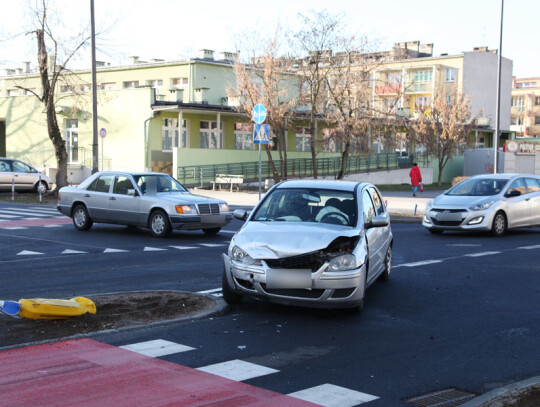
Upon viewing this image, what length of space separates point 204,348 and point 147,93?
3600cm

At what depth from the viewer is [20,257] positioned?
43.4 ft

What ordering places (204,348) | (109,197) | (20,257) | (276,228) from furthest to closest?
1. (109,197)
2. (20,257)
3. (276,228)
4. (204,348)

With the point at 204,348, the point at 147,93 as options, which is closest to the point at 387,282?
the point at 204,348

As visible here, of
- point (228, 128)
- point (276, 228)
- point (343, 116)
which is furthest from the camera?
point (228, 128)

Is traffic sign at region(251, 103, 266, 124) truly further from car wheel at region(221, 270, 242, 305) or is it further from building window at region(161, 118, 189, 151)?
building window at region(161, 118, 189, 151)

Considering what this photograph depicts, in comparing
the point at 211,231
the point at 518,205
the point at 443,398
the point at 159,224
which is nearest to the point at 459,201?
the point at 518,205

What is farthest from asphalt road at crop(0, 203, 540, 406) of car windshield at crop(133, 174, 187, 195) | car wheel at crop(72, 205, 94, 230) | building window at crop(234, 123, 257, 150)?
building window at crop(234, 123, 257, 150)

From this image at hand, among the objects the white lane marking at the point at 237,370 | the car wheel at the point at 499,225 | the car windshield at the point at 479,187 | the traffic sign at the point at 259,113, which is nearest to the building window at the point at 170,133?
the traffic sign at the point at 259,113

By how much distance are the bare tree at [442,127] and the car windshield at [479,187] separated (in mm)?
32108

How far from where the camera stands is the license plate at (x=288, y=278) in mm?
7648

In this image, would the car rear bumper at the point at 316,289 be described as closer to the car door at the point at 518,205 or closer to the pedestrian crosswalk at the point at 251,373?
the pedestrian crosswalk at the point at 251,373

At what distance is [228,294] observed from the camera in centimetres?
838

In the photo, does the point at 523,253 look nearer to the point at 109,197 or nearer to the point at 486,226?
the point at 486,226

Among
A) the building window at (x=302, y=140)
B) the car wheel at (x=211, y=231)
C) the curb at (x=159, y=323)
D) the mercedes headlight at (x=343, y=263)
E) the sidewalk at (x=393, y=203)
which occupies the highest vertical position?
the building window at (x=302, y=140)
